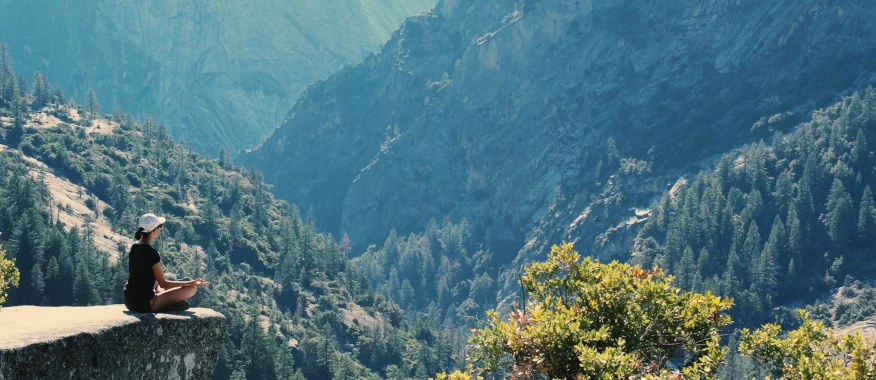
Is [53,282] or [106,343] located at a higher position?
[53,282]

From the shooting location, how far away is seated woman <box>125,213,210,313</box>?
13.4m

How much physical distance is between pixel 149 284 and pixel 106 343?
7.89ft

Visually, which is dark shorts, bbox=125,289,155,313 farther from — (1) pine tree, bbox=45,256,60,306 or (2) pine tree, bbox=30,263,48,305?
(1) pine tree, bbox=45,256,60,306

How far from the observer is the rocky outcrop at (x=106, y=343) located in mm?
10406

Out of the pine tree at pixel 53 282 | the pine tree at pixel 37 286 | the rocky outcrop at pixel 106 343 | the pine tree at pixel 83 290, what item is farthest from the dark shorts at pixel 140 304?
the pine tree at pixel 53 282

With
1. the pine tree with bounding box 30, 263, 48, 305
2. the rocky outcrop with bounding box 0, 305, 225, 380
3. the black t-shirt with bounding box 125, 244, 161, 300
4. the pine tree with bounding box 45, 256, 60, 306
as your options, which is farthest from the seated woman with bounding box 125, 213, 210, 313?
the pine tree with bounding box 45, 256, 60, 306

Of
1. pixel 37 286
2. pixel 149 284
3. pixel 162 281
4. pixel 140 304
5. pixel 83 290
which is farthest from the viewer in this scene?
pixel 83 290

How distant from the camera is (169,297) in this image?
44.9 feet

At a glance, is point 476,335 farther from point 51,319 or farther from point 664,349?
point 51,319

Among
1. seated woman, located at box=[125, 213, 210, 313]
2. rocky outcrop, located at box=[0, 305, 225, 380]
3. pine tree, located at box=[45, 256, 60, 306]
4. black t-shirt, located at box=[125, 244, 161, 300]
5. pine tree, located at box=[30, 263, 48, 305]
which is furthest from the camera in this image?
pine tree, located at box=[45, 256, 60, 306]

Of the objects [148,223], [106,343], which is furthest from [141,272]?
[106,343]

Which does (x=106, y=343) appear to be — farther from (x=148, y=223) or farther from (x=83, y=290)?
(x=83, y=290)

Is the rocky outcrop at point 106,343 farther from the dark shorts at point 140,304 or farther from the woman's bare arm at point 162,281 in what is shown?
the woman's bare arm at point 162,281

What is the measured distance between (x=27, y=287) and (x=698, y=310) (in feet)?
515
